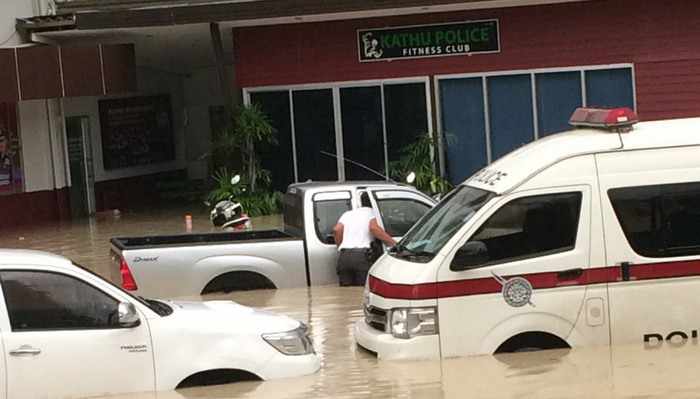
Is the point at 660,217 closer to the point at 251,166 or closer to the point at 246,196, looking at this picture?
the point at 246,196

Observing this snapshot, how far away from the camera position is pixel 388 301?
9836mm

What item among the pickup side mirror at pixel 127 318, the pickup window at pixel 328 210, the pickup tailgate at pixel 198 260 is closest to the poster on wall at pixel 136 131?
the pickup window at pixel 328 210

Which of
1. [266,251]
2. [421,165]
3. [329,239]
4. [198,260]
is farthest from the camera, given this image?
[421,165]

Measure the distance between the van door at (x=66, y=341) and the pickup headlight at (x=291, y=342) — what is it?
91cm

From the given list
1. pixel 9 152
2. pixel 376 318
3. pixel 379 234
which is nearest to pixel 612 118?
pixel 376 318

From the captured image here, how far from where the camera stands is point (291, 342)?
893 cm

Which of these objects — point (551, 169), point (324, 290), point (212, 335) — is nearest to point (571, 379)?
point (551, 169)

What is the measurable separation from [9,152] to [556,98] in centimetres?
1211

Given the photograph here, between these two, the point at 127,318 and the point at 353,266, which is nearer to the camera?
the point at 127,318

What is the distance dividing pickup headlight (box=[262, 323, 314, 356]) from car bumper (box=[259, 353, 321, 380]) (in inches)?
1.9

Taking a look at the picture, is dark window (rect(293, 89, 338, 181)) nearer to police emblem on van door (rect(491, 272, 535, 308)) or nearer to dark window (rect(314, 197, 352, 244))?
Answer: dark window (rect(314, 197, 352, 244))

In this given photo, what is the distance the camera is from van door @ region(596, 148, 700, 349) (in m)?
9.70

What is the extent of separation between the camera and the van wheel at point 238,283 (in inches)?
552

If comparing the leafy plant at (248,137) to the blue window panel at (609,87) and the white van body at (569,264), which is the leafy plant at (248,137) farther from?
the white van body at (569,264)
